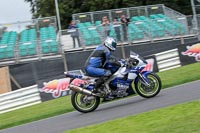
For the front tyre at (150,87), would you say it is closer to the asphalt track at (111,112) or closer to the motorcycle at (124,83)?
the motorcycle at (124,83)

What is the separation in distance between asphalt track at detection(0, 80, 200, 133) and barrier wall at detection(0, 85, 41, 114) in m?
5.09

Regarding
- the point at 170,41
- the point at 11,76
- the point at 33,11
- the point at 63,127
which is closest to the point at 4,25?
the point at 11,76

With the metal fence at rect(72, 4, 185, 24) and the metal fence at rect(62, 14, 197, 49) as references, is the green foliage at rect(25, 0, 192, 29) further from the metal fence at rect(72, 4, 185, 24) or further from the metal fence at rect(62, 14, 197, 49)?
the metal fence at rect(62, 14, 197, 49)

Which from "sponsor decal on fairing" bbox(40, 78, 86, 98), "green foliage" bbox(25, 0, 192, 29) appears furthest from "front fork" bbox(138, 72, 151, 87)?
"green foliage" bbox(25, 0, 192, 29)

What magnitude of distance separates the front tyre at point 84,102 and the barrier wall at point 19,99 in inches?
227

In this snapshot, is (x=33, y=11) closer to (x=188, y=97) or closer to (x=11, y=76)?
(x=11, y=76)

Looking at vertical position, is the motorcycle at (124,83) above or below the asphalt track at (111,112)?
above

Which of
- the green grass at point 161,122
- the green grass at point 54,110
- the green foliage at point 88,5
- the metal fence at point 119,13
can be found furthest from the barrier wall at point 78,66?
the green foliage at point 88,5

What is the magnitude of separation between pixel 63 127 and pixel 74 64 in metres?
12.2

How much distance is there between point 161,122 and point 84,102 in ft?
12.8

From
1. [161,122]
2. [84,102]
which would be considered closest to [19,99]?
[84,102]

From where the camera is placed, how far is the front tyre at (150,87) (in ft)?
38.0

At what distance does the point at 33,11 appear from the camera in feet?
178

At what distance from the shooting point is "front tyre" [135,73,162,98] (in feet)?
38.0
